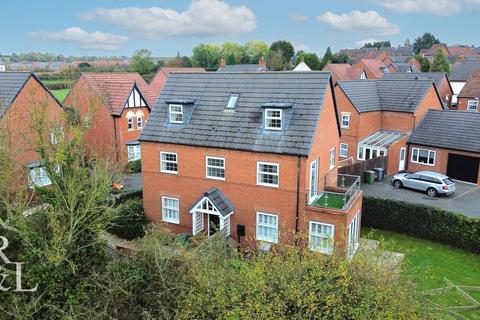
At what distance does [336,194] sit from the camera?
21.3 metres

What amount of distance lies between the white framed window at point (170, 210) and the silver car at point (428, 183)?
18174 mm

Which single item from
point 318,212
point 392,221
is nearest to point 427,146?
point 392,221

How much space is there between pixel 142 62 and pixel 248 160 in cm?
9753

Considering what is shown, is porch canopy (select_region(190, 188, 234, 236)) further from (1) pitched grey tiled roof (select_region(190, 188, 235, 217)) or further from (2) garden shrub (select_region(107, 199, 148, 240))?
(2) garden shrub (select_region(107, 199, 148, 240))

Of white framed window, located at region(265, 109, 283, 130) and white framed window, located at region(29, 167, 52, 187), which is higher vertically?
white framed window, located at region(265, 109, 283, 130)

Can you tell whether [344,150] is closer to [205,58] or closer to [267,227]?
[267,227]

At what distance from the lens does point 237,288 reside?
11.5 meters

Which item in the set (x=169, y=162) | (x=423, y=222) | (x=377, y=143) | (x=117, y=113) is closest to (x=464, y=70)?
(x=377, y=143)

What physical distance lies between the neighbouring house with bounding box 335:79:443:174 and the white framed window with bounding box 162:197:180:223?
809 inches

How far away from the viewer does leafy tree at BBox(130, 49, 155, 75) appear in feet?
363

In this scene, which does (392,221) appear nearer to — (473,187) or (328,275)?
(473,187)

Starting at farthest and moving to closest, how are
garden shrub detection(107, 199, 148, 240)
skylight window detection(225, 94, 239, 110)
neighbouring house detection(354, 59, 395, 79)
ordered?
neighbouring house detection(354, 59, 395, 79), garden shrub detection(107, 199, 148, 240), skylight window detection(225, 94, 239, 110)

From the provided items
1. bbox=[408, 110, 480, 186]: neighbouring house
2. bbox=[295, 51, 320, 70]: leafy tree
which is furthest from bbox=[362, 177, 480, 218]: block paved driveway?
bbox=[295, 51, 320, 70]: leafy tree

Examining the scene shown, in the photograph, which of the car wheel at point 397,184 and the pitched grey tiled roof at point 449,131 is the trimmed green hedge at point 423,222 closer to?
the car wheel at point 397,184
